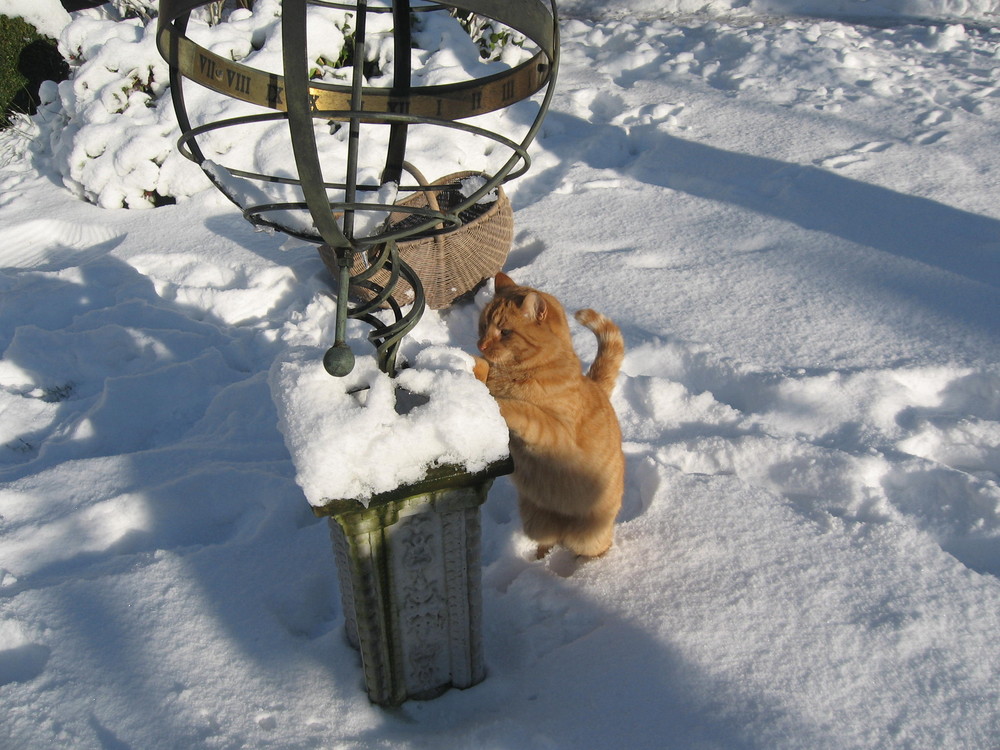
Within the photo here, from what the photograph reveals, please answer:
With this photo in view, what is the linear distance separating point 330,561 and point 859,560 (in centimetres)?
151

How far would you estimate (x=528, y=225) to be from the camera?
12.5 feet

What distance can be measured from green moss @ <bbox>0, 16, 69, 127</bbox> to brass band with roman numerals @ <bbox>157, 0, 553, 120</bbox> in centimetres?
487

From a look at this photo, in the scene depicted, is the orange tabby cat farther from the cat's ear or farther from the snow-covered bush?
the snow-covered bush

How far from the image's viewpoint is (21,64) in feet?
17.2

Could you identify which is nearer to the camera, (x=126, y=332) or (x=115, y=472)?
(x=115, y=472)

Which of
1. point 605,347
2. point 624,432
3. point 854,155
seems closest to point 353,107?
point 605,347

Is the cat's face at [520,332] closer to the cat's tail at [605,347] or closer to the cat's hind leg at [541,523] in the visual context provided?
the cat's tail at [605,347]

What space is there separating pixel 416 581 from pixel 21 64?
5.69 metres

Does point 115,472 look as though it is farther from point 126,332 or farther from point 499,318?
point 499,318

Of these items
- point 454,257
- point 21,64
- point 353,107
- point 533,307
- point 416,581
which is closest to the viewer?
point 353,107

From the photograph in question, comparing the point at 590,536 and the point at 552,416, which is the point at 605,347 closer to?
the point at 552,416

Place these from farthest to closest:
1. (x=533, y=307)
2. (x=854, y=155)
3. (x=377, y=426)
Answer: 1. (x=854, y=155)
2. (x=533, y=307)
3. (x=377, y=426)

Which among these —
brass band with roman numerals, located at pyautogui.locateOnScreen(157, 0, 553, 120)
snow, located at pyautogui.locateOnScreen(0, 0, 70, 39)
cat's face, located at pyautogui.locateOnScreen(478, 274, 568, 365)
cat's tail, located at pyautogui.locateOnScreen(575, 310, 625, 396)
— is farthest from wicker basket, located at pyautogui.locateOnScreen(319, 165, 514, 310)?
snow, located at pyautogui.locateOnScreen(0, 0, 70, 39)

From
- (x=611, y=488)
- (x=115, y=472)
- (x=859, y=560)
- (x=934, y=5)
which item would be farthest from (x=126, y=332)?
(x=934, y=5)
